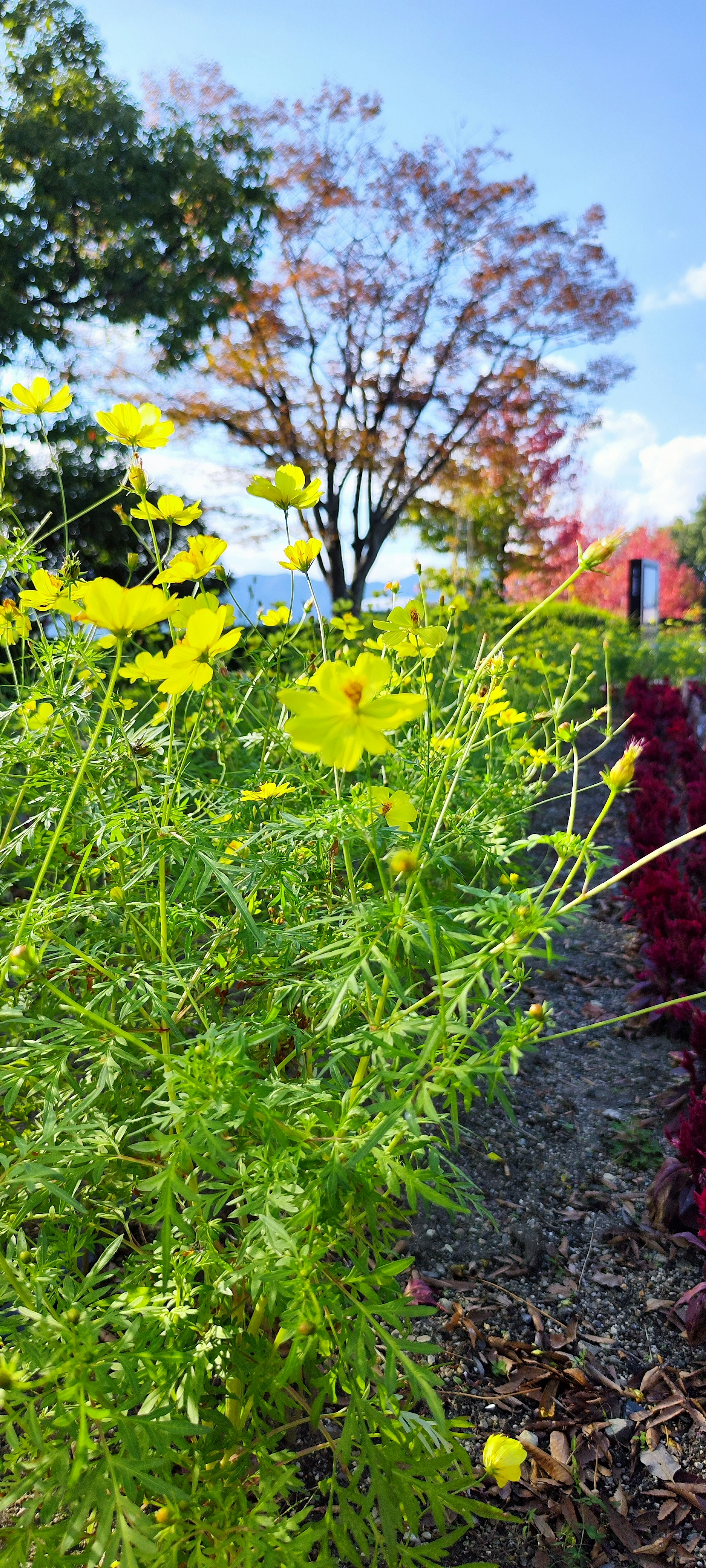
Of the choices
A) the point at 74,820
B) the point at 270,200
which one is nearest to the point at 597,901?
the point at 74,820

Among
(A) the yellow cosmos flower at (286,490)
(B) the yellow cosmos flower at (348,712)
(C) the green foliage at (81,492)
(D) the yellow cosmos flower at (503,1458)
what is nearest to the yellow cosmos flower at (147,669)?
(B) the yellow cosmos flower at (348,712)

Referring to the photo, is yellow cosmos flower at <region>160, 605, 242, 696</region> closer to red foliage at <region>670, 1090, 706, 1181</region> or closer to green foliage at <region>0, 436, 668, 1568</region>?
green foliage at <region>0, 436, 668, 1568</region>

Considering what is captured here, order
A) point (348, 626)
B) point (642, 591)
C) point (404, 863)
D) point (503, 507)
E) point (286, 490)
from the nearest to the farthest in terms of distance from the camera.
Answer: point (404, 863) < point (286, 490) < point (348, 626) < point (642, 591) < point (503, 507)

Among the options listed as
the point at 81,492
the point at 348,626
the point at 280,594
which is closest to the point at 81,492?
the point at 81,492

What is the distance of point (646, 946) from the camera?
2.83m

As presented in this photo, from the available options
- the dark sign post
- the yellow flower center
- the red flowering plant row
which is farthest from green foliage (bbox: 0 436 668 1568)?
the dark sign post

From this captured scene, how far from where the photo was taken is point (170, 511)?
4.50ft

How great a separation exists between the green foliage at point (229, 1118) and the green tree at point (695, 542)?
3717 cm

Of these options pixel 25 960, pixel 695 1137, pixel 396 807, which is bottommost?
pixel 695 1137

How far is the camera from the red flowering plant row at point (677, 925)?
1.96m

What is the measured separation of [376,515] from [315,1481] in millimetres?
14115

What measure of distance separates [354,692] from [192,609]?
40cm

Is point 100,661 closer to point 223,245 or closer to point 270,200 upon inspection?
point 223,245

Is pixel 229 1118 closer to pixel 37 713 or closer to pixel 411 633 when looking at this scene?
pixel 411 633
